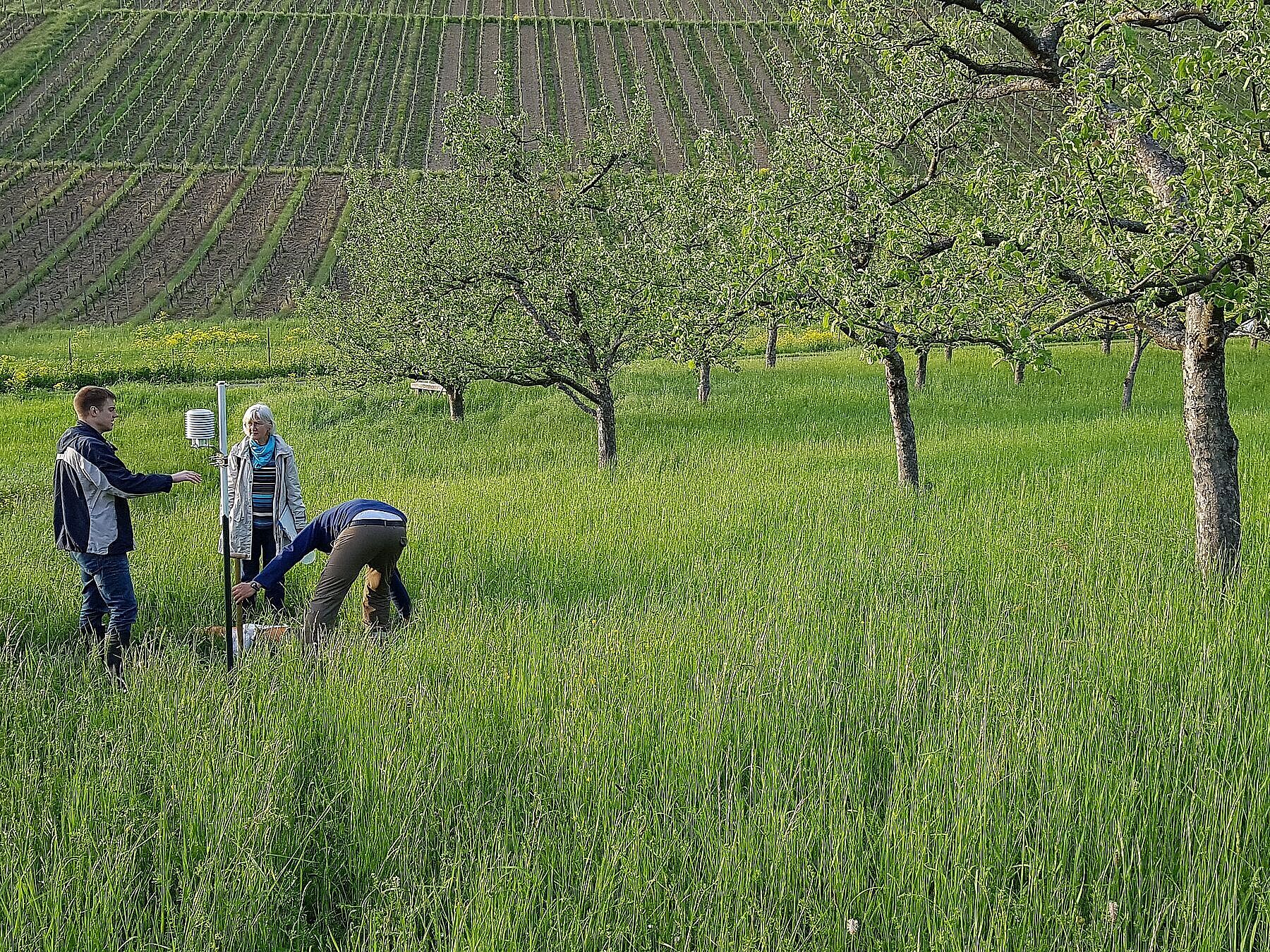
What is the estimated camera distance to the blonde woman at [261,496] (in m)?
7.62

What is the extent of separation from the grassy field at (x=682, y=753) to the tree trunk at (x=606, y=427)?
20.9 feet

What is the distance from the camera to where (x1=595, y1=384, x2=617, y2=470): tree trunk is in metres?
15.6

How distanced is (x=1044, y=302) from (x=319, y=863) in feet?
19.3

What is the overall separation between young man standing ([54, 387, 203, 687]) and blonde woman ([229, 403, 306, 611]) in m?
1.23

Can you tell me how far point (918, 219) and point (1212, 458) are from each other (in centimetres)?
310

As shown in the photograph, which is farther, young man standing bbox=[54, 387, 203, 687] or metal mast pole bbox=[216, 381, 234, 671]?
young man standing bbox=[54, 387, 203, 687]

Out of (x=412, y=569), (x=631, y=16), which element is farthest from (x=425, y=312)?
(x=631, y=16)

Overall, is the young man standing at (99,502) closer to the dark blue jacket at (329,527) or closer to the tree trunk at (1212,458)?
the dark blue jacket at (329,527)

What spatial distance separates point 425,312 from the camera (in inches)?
665

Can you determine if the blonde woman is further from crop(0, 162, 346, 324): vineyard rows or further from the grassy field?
crop(0, 162, 346, 324): vineyard rows

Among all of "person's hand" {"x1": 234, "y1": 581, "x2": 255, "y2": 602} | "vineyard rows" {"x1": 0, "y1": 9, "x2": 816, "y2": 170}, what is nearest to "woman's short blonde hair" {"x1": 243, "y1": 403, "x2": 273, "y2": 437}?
"person's hand" {"x1": 234, "y1": 581, "x2": 255, "y2": 602}

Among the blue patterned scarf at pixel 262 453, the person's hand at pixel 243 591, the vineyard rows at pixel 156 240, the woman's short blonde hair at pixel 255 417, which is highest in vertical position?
the vineyard rows at pixel 156 240

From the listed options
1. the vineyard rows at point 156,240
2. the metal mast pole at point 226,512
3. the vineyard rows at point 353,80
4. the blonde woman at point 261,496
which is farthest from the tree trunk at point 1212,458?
the vineyard rows at point 353,80

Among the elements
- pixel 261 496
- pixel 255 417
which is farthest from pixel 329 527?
pixel 261 496
